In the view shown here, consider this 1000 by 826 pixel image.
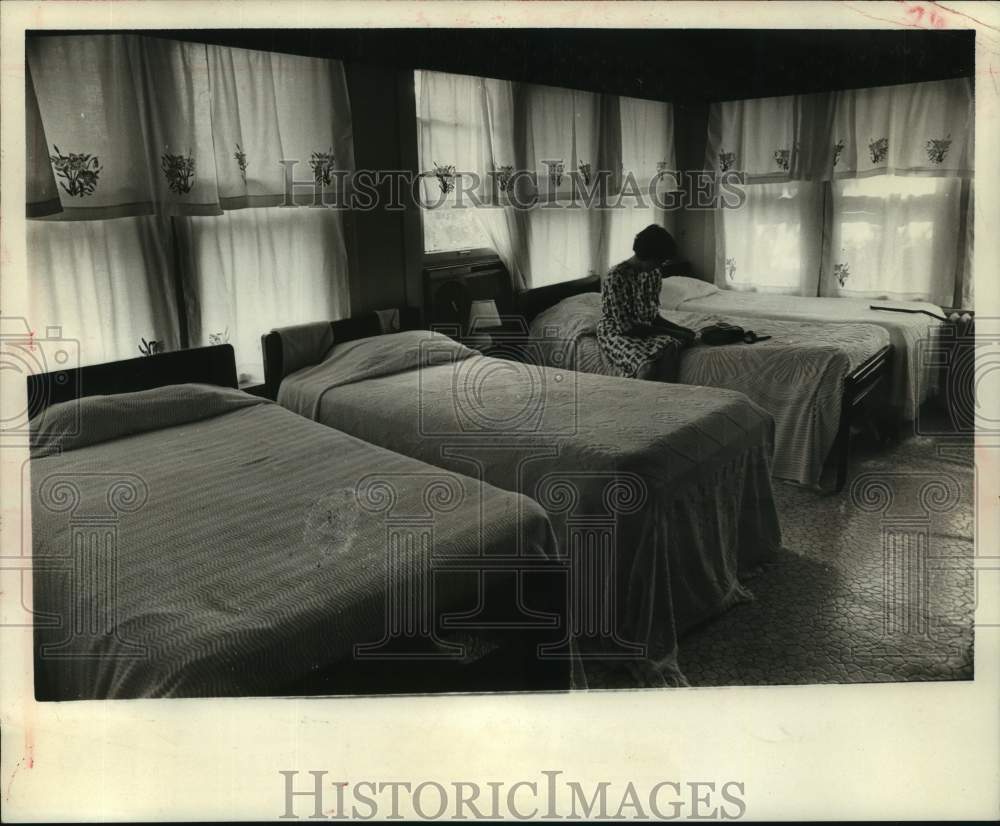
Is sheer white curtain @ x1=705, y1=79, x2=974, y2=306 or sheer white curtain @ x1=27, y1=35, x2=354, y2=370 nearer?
sheer white curtain @ x1=27, y1=35, x2=354, y2=370

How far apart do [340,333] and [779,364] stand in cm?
84

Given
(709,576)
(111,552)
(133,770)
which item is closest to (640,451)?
(709,576)

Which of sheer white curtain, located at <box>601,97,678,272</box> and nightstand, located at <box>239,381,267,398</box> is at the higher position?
sheer white curtain, located at <box>601,97,678,272</box>

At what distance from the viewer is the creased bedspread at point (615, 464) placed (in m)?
1.63

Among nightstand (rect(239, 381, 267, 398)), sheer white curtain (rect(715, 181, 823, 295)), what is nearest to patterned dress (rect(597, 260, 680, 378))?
sheer white curtain (rect(715, 181, 823, 295))

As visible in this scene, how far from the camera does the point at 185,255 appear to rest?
1616 mm

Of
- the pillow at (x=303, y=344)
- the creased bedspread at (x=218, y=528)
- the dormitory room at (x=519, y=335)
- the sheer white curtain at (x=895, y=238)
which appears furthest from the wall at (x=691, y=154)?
the pillow at (x=303, y=344)

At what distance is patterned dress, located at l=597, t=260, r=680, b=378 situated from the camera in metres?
1.67

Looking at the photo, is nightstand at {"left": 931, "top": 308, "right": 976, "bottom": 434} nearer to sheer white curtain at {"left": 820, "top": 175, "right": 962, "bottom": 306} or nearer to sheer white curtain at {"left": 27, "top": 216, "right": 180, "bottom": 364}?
sheer white curtain at {"left": 820, "top": 175, "right": 962, "bottom": 306}

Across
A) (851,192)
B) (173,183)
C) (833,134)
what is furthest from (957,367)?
(173,183)

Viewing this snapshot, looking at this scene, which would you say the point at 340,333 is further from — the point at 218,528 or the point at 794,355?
the point at 794,355

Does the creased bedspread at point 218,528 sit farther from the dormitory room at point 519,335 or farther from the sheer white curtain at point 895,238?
the sheer white curtain at point 895,238

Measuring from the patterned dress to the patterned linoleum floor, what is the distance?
36 centimetres

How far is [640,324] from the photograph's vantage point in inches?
66.2
